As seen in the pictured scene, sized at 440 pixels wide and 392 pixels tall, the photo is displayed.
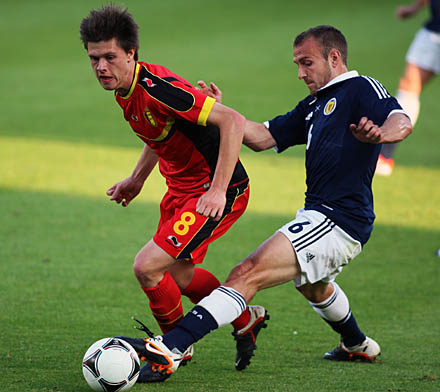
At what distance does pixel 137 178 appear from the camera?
4773mm

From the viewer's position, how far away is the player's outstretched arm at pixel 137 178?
4.75 metres

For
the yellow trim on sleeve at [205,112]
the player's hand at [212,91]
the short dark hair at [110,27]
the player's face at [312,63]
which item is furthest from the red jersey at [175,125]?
the player's face at [312,63]

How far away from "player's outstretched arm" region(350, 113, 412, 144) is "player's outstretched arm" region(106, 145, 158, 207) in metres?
1.47

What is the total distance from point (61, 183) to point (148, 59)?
26.4 ft

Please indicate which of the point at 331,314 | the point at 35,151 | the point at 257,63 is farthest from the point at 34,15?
the point at 331,314

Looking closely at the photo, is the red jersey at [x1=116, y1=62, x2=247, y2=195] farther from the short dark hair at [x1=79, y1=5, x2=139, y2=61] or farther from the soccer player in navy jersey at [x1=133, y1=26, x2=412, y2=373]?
the soccer player in navy jersey at [x1=133, y1=26, x2=412, y2=373]

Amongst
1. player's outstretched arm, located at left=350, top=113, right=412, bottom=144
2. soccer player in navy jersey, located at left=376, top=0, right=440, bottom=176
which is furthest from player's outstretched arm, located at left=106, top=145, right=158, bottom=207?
soccer player in navy jersey, located at left=376, top=0, right=440, bottom=176

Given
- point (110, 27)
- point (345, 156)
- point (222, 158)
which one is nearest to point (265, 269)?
point (222, 158)

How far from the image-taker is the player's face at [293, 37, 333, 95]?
440cm

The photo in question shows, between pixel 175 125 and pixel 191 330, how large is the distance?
1.16 metres

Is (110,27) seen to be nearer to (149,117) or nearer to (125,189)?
(149,117)

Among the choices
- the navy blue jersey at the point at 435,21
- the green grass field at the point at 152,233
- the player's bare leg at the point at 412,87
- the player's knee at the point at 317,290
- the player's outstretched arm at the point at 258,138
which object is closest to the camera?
the green grass field at the point at 152,233

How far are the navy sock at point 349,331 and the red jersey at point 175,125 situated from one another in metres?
1.07

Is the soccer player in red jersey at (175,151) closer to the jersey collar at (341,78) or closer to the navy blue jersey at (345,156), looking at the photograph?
the navy blue jersey at (345,156)
